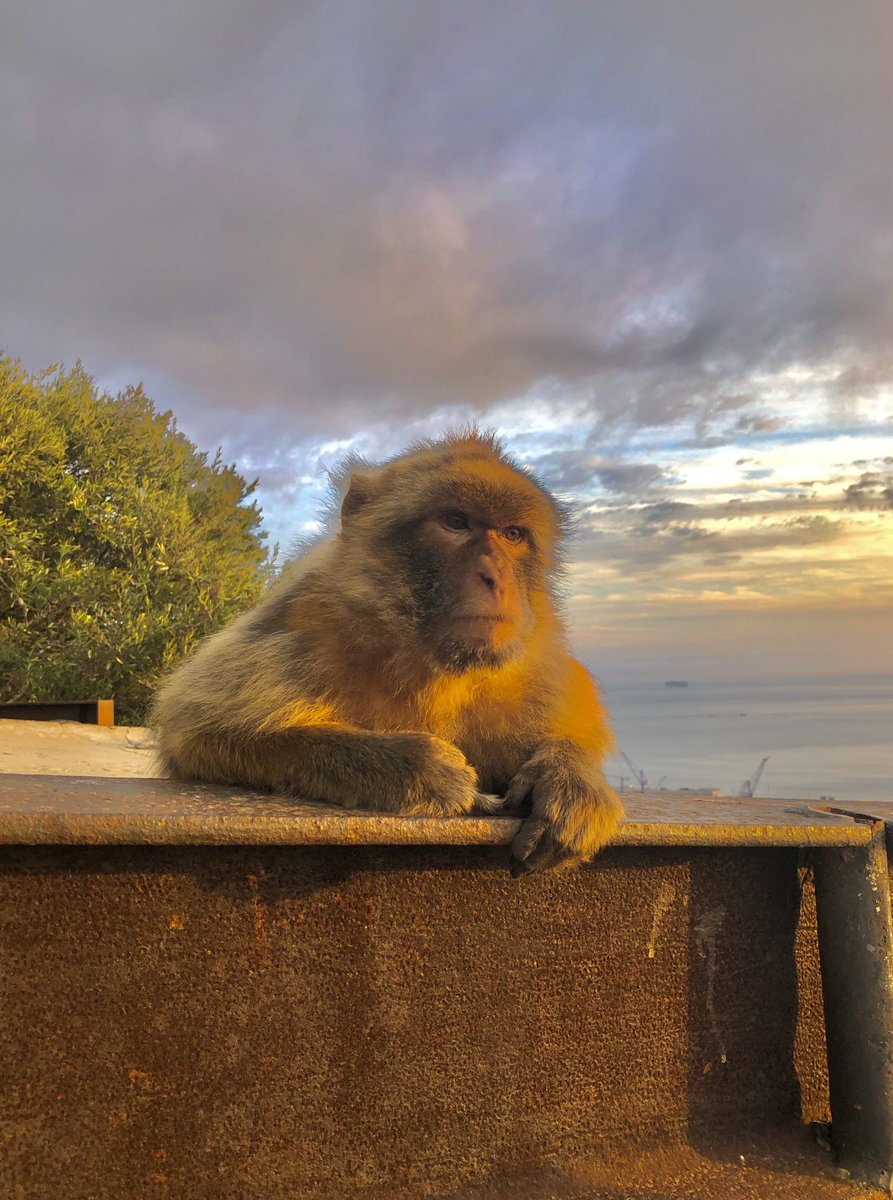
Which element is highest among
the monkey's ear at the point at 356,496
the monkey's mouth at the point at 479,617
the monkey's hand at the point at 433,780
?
the monkey's ear at the point at 356,496

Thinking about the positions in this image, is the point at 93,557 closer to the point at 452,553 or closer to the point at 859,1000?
the point at 452,553

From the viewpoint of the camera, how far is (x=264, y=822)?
1642mm

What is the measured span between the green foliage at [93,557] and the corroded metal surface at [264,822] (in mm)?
11187

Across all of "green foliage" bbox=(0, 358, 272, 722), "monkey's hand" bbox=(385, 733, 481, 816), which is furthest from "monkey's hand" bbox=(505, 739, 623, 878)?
"green foliage" bbox=(0, 358, 272, 722)

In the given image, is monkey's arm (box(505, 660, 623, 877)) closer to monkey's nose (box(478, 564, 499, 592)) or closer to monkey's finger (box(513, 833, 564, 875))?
monkey's finger (box(513, 833, 564, 875))

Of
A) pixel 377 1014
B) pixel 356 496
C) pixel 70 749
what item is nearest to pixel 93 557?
pixel 70 749

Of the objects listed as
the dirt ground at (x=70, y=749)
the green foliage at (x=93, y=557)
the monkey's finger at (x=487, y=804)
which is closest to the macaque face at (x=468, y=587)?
the monkey's finger at (x=487, y=804)

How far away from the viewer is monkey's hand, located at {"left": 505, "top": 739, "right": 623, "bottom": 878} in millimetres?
1864

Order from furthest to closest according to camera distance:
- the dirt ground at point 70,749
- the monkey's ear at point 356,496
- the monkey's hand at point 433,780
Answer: the dirt ground at point 70,749 → the monkey's ear at point 356,496 → the monkey's hand at point 433,780

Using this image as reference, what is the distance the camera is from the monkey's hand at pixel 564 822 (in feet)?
6.12

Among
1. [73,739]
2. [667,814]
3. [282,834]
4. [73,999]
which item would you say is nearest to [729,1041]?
[667,814]

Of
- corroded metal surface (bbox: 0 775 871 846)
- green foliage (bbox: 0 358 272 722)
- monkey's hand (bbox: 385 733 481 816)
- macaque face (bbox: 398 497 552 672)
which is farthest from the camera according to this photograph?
green foliage (bbox: 0 358 272 722)

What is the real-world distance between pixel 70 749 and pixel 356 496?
8743 mm

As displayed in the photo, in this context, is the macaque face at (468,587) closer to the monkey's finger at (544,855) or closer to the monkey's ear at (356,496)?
the monkey's ear at (356,496)
